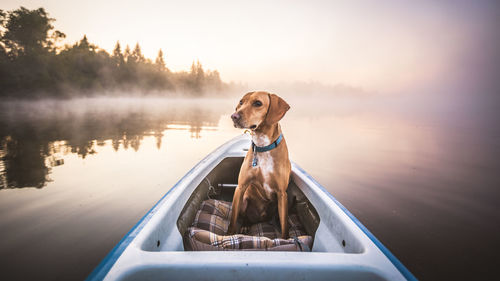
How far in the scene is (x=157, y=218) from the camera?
138 cm

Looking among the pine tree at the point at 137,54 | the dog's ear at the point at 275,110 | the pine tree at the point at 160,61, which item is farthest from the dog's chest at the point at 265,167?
the pine tree at the point at 160,61

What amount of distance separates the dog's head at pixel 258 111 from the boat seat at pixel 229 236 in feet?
3.38

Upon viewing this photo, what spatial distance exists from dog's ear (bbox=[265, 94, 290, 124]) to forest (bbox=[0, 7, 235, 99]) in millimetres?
44230

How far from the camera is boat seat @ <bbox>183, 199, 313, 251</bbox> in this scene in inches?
58.4

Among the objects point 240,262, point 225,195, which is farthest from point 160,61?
point 240,262

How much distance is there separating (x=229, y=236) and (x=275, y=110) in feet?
4.36

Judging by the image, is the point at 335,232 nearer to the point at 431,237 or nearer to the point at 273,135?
the point at 273,135

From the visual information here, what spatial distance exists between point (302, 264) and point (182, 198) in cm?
129

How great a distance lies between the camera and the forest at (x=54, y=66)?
1208 inches

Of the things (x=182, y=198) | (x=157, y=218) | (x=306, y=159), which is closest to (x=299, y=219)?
(x=182, y=198)

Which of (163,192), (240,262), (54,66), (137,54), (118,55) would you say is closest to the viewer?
(240,262)

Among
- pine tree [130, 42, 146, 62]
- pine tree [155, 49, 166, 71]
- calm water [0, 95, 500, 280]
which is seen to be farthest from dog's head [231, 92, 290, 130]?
pine tree [155, 49, 166, 71]

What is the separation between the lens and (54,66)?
35969 mm

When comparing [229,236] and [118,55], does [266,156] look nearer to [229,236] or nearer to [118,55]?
[229,236]
